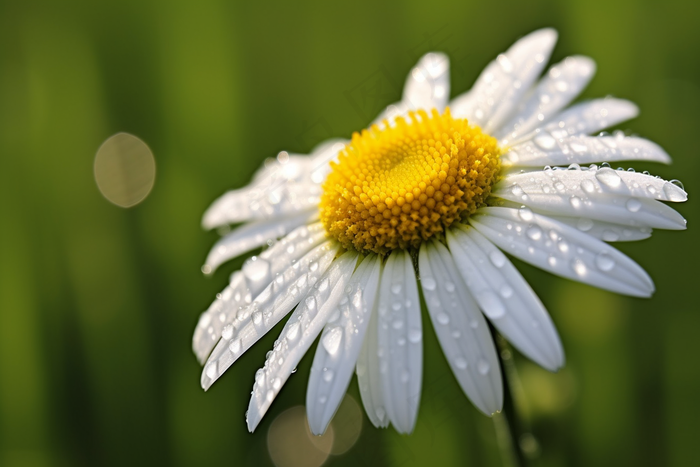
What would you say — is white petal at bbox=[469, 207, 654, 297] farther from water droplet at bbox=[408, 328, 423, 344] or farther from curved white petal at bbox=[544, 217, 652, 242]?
water droplet at bbox=[408, 328, 423, 344]

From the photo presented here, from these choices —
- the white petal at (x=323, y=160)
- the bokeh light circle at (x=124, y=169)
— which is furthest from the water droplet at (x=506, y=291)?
the bokeh light circle at (x=124, y=169)

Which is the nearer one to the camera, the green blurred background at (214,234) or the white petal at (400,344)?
the white petal at (400,344)

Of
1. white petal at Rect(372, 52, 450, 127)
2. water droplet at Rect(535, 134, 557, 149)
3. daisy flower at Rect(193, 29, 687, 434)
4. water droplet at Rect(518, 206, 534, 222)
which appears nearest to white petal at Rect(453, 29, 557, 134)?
daisy flower at Rect(193, 29, 687, 434)

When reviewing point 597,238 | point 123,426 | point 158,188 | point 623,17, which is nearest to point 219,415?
point 123,426

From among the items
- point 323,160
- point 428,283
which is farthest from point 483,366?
point 323,160

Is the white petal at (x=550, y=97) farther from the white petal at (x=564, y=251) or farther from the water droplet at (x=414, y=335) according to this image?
the water droplet at (x=414, y=335)

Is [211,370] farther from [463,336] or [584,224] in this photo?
[584,224]
